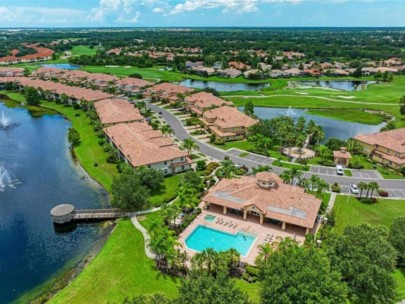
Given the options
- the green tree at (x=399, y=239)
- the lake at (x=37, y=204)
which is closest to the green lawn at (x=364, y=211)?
the green tree at (x=399, y=239)

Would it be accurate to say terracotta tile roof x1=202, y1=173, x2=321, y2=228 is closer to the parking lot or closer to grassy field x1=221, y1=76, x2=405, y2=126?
the parking lot

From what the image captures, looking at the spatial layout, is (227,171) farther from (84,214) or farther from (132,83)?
(132,83)

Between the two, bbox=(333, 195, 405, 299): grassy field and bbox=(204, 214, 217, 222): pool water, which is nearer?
bbox=(333, 195, 405, 299): grassy field

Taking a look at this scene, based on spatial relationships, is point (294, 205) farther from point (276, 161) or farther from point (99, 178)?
point (99, 178)

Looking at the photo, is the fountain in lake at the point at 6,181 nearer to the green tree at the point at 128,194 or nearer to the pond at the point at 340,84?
the green tree at the point at 128,194

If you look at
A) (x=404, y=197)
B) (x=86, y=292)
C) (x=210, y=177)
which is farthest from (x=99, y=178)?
(x=404, y=197)

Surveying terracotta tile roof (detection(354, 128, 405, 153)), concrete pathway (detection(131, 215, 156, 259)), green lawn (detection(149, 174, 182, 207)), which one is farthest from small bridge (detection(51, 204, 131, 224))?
terracotta tile roof (detection(354, 128, 405, 153))

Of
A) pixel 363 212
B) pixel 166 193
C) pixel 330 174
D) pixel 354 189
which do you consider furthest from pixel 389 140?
pixel 166 193
